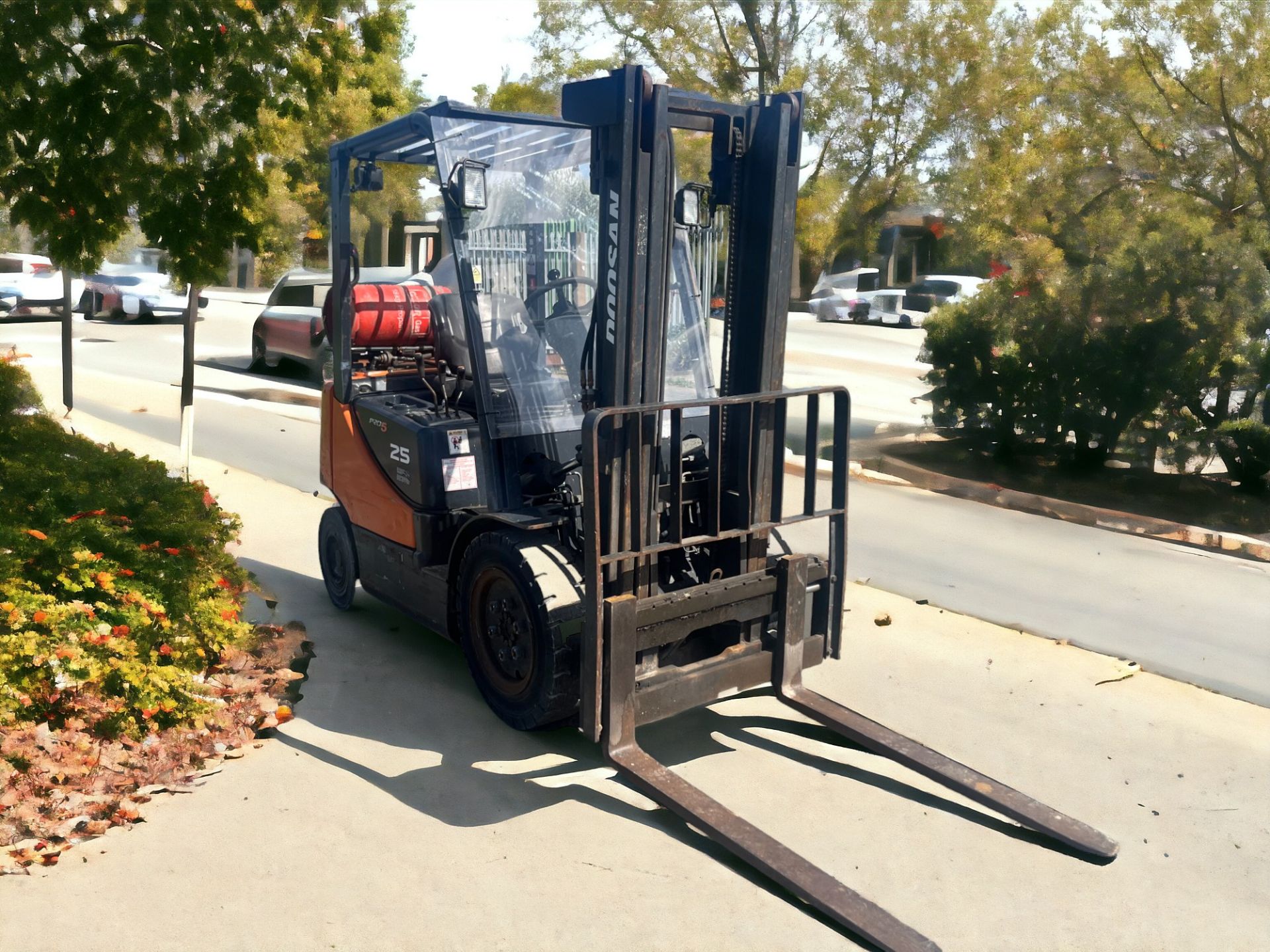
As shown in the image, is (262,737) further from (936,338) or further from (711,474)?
(936,338)

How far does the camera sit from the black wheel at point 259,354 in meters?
20.5

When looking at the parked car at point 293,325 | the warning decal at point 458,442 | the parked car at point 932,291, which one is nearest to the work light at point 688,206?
the warning decal at point 458,442

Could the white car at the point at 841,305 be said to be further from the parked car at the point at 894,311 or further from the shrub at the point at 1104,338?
the shrub at the point at 1104,338

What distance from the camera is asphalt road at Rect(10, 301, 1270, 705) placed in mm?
7621

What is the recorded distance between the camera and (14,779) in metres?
4.85

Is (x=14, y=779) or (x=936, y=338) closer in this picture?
(x=14, y=779)

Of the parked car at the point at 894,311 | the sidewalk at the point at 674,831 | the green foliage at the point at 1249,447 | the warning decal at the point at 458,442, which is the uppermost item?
the parked car at the point at 894,311

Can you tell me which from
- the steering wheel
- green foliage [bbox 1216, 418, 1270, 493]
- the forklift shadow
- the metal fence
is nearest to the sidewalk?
the forklift shadow

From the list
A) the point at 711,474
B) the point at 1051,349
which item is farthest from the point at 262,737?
the point at 1051,349

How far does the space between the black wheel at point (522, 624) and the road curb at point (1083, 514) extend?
6864 millimetres

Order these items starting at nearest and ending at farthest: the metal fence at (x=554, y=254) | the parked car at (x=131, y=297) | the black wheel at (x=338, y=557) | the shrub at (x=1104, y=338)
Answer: the metal fence at (x=554, y=254)
the black wheel at (x=338, y=557)
the shrub at (x=1104, y=338)
the parked car at (x=131, y=297)

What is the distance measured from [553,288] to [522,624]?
1.68 m

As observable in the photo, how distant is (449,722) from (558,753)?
624 millimetres

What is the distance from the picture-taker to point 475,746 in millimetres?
5633
